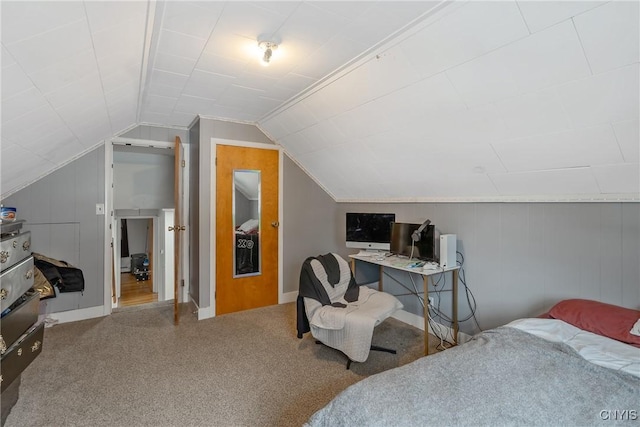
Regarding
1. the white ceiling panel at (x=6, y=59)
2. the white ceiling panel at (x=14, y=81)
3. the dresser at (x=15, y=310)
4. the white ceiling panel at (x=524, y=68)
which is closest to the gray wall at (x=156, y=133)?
the dresser at (x=15, y=310)

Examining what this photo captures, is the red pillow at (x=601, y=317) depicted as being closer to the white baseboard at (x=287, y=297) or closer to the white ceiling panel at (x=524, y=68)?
the white ceiling panel at (x=524, y=68)

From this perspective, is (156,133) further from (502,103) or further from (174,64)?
(502,103)

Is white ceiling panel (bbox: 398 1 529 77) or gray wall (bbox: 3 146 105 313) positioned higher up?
white ceiling panel (bbox: 398 1 529 77)

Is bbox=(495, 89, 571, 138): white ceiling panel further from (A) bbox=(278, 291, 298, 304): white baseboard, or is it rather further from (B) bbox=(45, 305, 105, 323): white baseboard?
(B) bbox=(45, 305, 105, 323): white baseboard

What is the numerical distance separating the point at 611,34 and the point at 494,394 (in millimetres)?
1599

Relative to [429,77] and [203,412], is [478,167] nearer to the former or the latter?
[429,77]

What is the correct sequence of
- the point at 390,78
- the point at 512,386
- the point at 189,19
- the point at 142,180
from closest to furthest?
1. the point at 512,386
2. the point at 189,19
3. the point at 390,78
4. the point at 142,180

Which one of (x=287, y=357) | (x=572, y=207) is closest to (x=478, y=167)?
(x=572, y=207)

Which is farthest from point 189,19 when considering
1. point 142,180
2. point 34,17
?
point 142,180

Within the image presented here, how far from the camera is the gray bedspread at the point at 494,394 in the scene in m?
1.16

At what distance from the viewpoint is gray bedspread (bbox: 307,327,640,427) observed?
116 centimetres

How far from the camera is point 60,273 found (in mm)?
3281

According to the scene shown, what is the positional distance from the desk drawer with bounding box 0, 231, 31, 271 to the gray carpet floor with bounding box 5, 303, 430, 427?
97cm

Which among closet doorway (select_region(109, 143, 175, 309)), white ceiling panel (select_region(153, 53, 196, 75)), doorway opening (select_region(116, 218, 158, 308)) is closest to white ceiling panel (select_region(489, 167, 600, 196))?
white ceiling panel (select_region(153, 53, 196, 75))
